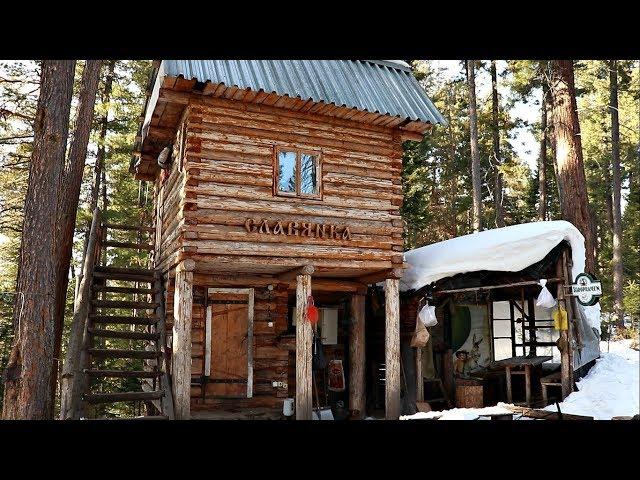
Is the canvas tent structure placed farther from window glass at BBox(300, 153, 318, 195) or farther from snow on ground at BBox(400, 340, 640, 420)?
window glass at BBox(300, 153, 318, 195)

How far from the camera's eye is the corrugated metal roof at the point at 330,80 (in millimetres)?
11031

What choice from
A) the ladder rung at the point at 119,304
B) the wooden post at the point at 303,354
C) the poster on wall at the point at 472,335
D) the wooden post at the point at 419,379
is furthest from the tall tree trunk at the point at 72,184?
the poster on wall at the point at 472,335

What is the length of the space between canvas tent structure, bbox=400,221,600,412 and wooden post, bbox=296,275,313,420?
3380mm

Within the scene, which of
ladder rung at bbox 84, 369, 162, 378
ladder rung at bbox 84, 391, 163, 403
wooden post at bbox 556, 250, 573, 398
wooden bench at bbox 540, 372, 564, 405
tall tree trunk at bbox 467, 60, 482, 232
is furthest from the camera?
tall tree trunk at bbox 467, 60, 482, 232

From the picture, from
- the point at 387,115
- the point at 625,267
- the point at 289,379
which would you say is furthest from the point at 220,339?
the point at 625,267

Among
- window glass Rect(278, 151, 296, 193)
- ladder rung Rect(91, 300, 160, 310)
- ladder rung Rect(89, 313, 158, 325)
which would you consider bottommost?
ladder rung Rect(89, 313, 158, 325)

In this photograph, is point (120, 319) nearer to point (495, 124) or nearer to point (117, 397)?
point (117, 397)

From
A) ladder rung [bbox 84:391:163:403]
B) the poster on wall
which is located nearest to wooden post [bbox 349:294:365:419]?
the poster on wall

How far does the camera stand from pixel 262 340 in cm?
1428

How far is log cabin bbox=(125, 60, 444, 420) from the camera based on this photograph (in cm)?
1130

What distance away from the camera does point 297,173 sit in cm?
1231

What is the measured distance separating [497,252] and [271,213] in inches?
200
